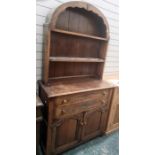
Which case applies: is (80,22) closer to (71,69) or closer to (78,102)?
(71,69)

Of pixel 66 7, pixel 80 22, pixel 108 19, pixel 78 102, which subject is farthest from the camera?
pixel 108 19

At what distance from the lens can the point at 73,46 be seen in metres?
1.76

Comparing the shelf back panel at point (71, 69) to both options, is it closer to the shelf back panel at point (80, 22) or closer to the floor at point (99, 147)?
the shelf back panel at point (80, 22)

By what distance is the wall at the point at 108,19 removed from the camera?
1.49 metres

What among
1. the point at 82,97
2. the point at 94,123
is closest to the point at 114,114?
the point at 94,123

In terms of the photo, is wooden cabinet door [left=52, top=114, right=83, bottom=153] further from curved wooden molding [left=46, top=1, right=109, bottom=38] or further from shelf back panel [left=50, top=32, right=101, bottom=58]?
curved wooden molding [left=46, top=1, right=109, bottom=38]

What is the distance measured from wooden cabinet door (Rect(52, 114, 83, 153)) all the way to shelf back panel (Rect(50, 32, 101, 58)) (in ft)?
2.63

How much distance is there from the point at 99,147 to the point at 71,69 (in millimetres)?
1173

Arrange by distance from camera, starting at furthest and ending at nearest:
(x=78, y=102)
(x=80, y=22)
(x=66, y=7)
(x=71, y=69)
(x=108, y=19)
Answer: (x=108, y=19) → (x=71, y=69) → (x=80, y=22) → (x=78, y=102) → (x=66, y=7)

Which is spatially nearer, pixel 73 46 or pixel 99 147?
pixel 73 46
